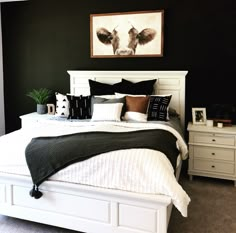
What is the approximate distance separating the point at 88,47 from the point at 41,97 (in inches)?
42.8

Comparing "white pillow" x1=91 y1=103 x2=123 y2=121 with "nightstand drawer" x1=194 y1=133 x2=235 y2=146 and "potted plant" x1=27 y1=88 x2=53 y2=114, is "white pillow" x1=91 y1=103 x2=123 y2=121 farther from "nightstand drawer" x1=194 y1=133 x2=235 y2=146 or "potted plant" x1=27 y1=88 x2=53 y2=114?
"potted plant" x1=27 y1=88 x2=53 y2=114

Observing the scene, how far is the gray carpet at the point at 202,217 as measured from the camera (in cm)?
249

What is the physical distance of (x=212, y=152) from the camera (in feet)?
11.4

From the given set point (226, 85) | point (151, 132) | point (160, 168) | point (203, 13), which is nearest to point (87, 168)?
point (160, 168)

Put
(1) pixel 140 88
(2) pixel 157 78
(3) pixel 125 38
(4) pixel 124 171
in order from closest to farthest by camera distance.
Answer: (4) pixel 124 171, (1) pixel 140 88, (2) pixel 157 78, (3) pixel 125 38

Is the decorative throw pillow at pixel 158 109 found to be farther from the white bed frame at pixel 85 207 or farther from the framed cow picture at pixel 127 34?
the white bed frame at pixel 85 207

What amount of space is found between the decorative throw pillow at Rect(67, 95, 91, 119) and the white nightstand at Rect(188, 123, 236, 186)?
4.43ft

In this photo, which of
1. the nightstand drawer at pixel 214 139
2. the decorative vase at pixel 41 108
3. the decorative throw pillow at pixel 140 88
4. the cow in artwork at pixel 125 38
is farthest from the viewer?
the decorative vase at pixel 41 108

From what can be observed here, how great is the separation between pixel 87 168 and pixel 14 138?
967 millimetres

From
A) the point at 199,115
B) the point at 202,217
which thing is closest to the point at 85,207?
the point at 202,217

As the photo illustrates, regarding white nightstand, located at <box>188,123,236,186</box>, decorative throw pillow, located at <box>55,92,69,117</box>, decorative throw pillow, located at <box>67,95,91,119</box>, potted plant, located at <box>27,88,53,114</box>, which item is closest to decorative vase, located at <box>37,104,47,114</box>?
potted plant, located at <box>27,88,53,114</box>

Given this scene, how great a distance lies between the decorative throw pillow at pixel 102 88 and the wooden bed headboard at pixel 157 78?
169mm

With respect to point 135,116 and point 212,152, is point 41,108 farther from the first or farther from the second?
point 212,152

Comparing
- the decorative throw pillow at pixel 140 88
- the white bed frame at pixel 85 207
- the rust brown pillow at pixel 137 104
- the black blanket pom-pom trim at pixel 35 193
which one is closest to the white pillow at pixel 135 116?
the rust brown pillow at pixel 137 104
